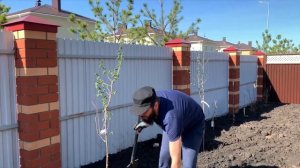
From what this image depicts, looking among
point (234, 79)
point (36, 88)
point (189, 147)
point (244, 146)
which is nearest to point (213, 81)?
point (234, 79)

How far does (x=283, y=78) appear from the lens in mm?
13828

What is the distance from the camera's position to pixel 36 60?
12.7 feet

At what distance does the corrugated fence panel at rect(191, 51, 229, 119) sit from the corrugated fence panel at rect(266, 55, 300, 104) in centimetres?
429

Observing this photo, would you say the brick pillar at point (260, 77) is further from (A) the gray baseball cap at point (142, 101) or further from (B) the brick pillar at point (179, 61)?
(A) the gray baseball cap at point (142, 101)

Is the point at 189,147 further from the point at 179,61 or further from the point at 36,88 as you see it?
the point at 179,61

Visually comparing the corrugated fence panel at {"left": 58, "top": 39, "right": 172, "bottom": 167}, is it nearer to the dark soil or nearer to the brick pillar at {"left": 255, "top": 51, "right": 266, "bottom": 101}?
the dark soil

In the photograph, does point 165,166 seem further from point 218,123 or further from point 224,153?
point 218,123

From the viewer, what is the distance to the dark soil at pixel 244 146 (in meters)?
5.25

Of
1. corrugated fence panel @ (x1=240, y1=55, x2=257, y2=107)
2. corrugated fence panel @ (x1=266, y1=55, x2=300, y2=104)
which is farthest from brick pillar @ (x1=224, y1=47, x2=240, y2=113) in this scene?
corrugated fence panel @ (x1=266, y1=55, x2=300, y2=104)

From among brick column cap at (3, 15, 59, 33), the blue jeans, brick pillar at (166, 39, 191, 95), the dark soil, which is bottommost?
the dark soil

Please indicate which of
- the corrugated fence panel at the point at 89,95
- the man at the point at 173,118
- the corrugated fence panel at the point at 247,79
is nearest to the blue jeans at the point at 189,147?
the man at the point at 173,118

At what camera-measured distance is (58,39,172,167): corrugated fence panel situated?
462 centimetres

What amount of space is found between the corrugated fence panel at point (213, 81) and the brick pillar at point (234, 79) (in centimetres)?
21

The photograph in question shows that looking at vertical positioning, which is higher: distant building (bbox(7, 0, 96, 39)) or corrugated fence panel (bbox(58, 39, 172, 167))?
distant building (bbox(7, 0, 96, 39))
